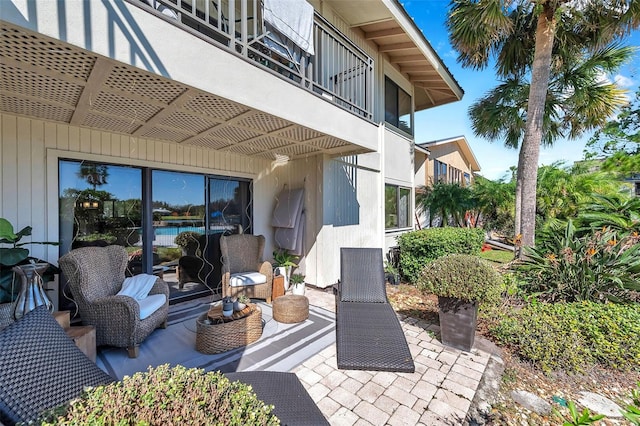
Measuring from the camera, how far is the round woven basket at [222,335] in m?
3.27

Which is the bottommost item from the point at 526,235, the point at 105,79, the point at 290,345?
the point at 290,345

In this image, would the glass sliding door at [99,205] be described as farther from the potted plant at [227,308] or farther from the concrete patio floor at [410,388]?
the concrete patio floor at [410,388]

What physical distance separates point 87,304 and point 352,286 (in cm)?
355

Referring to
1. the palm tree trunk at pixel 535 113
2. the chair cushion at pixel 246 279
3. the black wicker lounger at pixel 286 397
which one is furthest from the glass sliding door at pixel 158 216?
the palm tree trunk at pixel 535 113

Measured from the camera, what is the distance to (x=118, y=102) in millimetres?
2920

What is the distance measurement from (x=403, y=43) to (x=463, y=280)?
6.44 metres

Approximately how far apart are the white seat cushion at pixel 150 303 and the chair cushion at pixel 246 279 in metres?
1.20

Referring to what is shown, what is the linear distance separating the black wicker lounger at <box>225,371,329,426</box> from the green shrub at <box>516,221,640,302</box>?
4236 millimetres

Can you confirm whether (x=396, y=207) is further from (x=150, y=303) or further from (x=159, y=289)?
(x=150, y=303)

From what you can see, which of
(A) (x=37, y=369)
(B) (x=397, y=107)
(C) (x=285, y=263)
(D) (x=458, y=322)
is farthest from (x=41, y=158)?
(B) (x=397, y=107)

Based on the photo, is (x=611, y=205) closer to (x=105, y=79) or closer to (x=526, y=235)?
(x=526, y=235)

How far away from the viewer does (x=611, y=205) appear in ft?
17.7

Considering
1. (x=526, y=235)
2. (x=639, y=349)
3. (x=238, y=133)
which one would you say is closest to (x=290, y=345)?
(x=238, y=133)

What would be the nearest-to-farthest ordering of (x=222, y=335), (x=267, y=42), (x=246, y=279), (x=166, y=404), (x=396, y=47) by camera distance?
(x=166, y=404) → (x=222, y=335) → (x=267, y=42) → (x=246, y=279) → (x=396, y=47)
